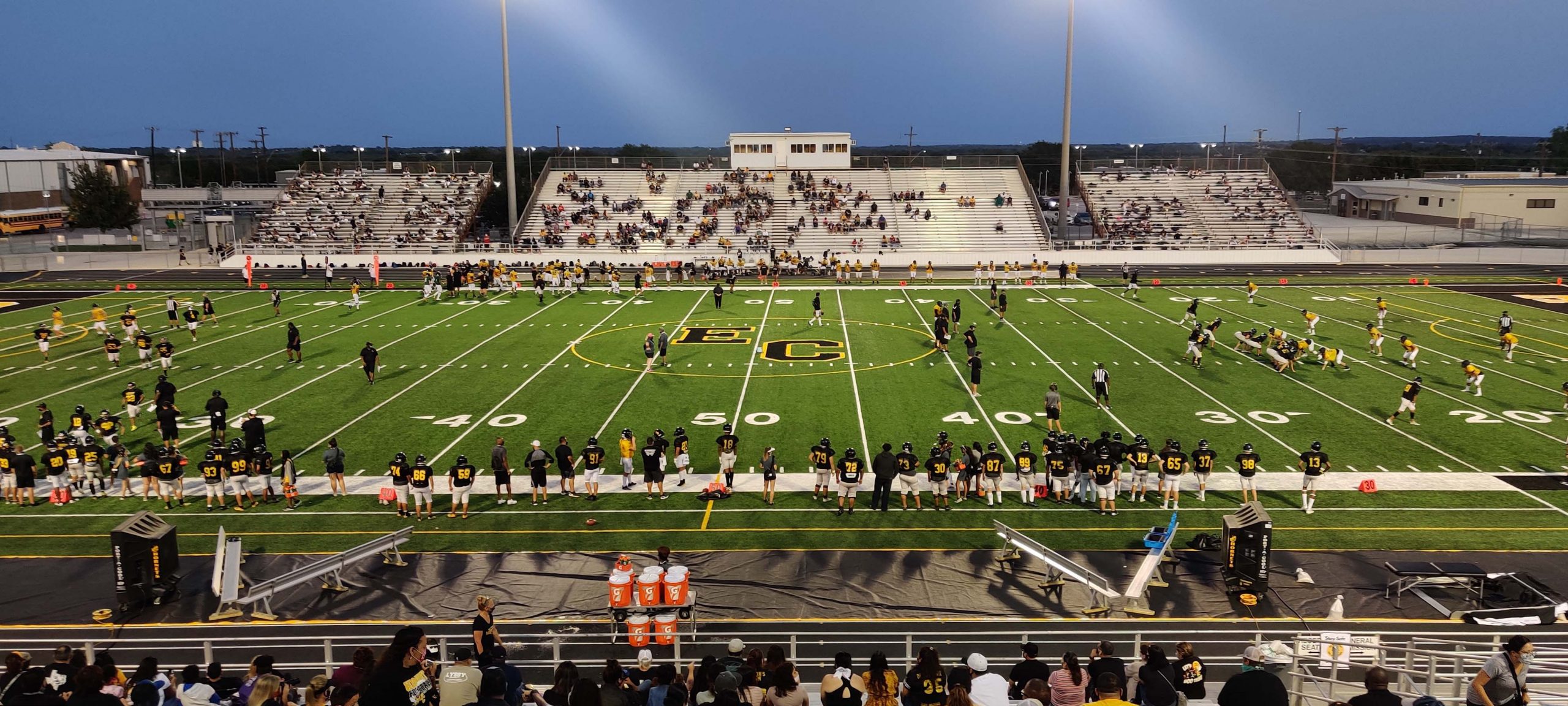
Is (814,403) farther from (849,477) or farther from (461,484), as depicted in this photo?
(461,484)

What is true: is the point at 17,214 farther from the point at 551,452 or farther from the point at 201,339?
the point at 551,452

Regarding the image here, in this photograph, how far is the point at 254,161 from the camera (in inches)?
6417

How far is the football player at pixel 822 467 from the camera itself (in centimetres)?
1709

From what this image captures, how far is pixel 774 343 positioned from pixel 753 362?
302 cm

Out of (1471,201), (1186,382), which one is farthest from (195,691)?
(1471,201)

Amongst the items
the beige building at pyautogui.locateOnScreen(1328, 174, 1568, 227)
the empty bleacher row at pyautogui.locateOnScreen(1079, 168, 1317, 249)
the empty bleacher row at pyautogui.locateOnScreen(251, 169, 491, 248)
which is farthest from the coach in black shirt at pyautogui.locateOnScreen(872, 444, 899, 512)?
the beige building at pyautogui.locateOnScreen(1328, 174, 1568, 227)

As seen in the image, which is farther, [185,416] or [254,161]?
[254,161]

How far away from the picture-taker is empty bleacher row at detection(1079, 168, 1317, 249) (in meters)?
58.1

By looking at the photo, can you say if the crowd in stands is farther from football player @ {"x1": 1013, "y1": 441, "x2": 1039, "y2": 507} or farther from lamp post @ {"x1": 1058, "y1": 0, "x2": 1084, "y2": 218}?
lamp post @ {"x1": 1058, "y1": 0, "x2": 1084, "y2": 218}

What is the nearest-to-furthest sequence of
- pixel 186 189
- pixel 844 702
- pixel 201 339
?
1. pixel 844 702
2. pixel 201 339
3. pixel 186 189

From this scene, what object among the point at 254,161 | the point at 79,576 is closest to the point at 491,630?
the point at 79,576

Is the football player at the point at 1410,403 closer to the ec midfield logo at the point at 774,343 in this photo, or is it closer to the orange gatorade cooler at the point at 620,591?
the ec midfield logo at the point at 774,343

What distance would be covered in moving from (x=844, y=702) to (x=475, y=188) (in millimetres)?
63264

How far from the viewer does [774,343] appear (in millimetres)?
31188
